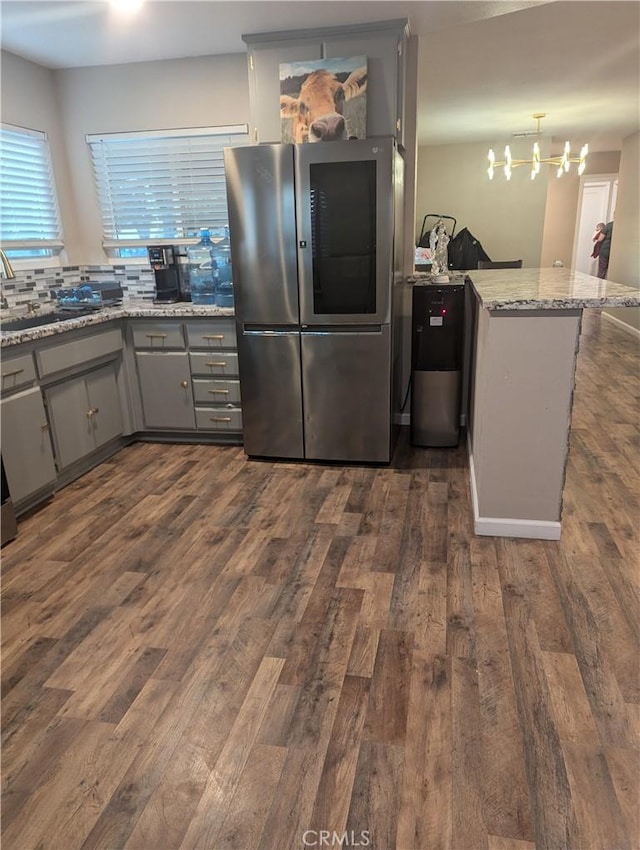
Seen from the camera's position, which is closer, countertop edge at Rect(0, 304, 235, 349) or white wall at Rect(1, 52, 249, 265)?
countertop edge at Rect(0, 304, 235, 349)

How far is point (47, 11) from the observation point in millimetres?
2840

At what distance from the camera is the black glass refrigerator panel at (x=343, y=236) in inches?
117

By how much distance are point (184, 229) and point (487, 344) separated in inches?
95.8

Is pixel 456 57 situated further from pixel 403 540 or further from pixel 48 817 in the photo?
pixel 48 817

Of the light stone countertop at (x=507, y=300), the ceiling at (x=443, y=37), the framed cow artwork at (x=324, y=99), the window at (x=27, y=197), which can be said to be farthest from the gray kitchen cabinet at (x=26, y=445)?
the framed cow artwork at (x=324, y=99)

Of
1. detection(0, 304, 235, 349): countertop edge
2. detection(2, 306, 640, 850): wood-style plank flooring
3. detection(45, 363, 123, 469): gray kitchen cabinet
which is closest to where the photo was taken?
detection(2, 306, 640, 850): wood-style plank flooring

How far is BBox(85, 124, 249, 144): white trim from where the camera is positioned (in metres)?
3.64

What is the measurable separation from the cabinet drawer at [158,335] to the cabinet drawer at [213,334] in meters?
0.07

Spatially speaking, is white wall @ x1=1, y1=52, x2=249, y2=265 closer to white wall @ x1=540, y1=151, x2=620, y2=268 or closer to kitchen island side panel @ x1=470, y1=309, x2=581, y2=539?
kitchen island side panel @ x1=470, y1=309, x2=581, y2=539

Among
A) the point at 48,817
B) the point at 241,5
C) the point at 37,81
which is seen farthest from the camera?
the point at 37,81

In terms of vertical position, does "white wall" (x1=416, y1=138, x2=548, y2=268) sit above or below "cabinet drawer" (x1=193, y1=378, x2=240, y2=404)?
above

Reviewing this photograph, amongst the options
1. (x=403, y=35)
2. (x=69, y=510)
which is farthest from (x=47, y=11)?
(x=69, y=510)

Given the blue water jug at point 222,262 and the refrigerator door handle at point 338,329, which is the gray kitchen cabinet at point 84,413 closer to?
the blue water jug at point 222,262

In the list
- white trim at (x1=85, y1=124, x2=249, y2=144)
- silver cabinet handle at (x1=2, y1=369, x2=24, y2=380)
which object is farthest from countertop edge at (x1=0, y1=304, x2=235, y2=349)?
white trim at (x1=85, y1=124, x2=249, y2=144)
